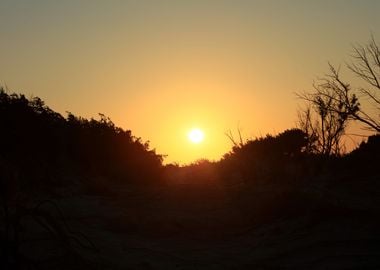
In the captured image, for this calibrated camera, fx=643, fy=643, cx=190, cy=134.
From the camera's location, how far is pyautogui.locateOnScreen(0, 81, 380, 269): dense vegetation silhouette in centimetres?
1284

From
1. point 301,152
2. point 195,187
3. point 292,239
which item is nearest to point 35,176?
point 195,187

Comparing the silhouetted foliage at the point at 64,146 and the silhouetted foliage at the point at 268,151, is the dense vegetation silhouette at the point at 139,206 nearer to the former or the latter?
the silhouetted foliage at the point at 64,146

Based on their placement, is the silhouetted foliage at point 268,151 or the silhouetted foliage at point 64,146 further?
the silhouetted foliage at point 268,151

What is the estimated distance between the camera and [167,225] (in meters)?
18.1

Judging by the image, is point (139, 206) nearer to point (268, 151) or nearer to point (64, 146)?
point (64, 146)

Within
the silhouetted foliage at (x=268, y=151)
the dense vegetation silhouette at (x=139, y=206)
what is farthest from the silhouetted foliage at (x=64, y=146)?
the silhouetted foliage at (x=268, y=151)

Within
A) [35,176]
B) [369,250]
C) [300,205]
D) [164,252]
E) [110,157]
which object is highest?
[110,157]

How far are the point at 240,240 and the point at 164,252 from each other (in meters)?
2.89

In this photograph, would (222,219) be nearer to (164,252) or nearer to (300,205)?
(300,205)

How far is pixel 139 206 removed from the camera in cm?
2111

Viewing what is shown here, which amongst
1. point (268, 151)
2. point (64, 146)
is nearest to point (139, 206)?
point (64, 146)

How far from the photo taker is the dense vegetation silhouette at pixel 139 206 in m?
12.8

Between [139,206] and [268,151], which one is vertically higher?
[268,151]

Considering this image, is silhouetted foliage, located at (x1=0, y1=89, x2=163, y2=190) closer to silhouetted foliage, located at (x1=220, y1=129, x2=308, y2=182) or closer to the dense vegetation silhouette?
the dense vegetation silhouette
